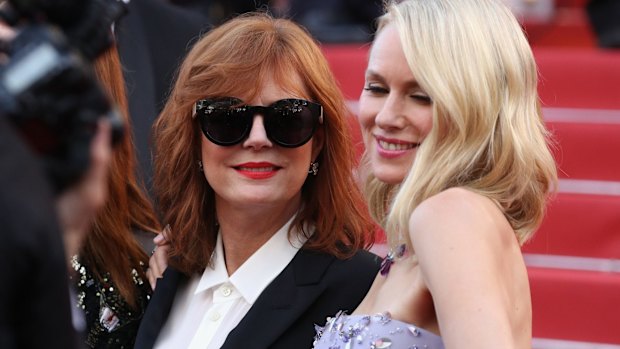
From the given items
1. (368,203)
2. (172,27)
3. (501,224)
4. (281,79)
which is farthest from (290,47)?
(172,27)

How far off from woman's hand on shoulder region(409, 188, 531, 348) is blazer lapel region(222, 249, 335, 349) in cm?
57

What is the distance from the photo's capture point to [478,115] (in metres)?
2.06

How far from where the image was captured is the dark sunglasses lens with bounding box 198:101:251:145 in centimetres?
253

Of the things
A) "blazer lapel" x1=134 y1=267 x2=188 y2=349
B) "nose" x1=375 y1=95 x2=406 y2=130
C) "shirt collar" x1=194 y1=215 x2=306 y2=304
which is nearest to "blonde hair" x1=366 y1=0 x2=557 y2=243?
"nose" x1=375 y1=95 x2=406 y2=130

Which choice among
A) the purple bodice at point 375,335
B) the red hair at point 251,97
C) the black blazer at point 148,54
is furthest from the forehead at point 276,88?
the black blazer at point 148,54

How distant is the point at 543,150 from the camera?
2.13m

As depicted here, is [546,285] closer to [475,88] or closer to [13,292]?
[475,88]

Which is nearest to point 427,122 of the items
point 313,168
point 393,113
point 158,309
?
point 393,113

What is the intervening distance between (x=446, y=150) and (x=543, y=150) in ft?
0.64

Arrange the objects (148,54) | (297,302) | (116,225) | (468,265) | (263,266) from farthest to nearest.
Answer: (148,54) → (116,225) → (263,266) → (297,302) → (468,265)

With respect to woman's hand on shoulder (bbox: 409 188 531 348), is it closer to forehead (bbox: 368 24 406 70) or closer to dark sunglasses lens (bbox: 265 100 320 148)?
forehead (bbox: 368 24 406 70)

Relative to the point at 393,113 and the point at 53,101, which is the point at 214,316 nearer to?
the point at 393,113

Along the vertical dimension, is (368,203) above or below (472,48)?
below

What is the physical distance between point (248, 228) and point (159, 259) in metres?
0.27
